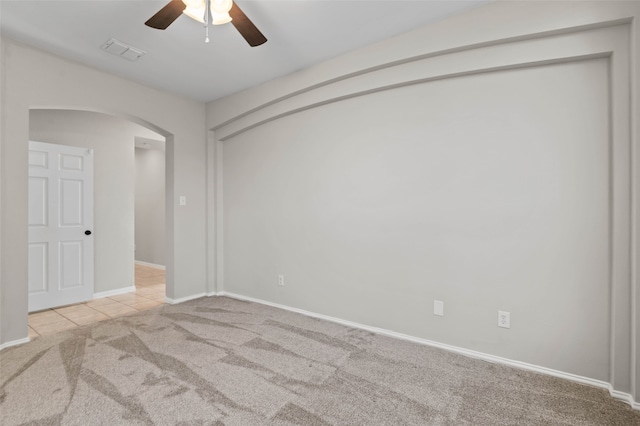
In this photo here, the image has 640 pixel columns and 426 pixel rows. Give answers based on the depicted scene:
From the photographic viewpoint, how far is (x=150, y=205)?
6.93m

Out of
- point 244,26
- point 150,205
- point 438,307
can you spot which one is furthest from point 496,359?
point 150,205

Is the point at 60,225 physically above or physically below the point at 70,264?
above

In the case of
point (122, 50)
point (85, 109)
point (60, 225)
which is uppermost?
point (122, 50)

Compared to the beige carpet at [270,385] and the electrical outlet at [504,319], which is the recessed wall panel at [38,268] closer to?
the beige carpet at [270,385]

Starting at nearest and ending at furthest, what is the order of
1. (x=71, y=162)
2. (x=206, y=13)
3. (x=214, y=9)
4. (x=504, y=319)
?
(x=206, y=13), (x=214, y=9), (x=504, y=319), (x=71, y=162)

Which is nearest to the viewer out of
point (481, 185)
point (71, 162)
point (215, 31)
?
point (481, 185)

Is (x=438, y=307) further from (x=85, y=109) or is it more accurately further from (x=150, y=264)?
(x=150, y=264)

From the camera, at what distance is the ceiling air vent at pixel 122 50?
9.31 ft

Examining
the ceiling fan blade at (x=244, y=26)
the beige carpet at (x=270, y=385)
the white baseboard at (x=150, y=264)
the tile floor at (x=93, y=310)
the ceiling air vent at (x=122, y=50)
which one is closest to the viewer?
the beige carpet at (x=270, y=385)

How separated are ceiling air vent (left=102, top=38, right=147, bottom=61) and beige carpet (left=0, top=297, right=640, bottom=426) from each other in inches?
110

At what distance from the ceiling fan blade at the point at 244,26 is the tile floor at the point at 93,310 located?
137 inches

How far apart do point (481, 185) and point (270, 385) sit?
7.39ft

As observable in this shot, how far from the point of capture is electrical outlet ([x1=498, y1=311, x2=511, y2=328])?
2.38m

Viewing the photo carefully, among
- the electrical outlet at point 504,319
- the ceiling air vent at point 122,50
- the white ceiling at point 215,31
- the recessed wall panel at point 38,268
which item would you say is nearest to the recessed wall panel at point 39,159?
the recessed wall panel at point 38,268
